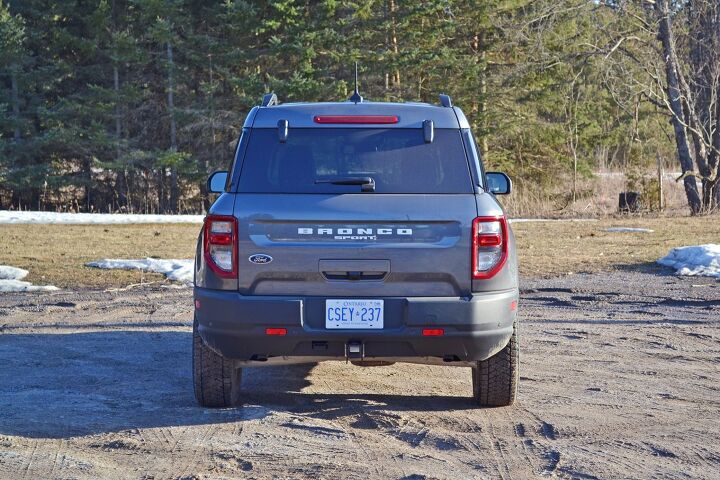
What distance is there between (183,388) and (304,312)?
1.76m

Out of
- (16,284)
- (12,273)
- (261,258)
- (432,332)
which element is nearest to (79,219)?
(12,273)

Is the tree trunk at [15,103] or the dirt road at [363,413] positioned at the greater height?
the tree trunk at [15,103]

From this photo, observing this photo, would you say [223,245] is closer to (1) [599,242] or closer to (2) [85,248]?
(2) [85,248]

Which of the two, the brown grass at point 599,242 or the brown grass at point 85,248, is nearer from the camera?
the brown grass at point 85,248

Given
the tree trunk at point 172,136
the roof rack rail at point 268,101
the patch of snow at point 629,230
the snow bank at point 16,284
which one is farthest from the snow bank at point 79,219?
the roof rack rail at point 268,101

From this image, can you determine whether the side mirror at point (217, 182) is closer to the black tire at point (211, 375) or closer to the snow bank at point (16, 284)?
the black tire at point (211, 375)

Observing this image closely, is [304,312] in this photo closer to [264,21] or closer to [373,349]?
[373,349]

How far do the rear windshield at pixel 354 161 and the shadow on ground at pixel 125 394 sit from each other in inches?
58.6

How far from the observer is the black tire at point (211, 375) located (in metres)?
6.05

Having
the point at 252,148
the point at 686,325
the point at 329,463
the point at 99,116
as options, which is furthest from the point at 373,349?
the point at 99,116

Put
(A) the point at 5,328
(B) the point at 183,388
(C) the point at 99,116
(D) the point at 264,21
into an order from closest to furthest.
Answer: (B) the point at 183,388 → (A) the point at 5,328 → (D) the point at 264,21 → (C) the point at 99,116

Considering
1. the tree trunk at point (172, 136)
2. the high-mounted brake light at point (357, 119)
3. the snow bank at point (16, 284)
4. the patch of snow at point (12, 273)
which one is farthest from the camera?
the tree trunk at point (172, 136)

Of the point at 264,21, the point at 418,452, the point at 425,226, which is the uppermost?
the point at 264,21

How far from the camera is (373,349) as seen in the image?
18.5ft
